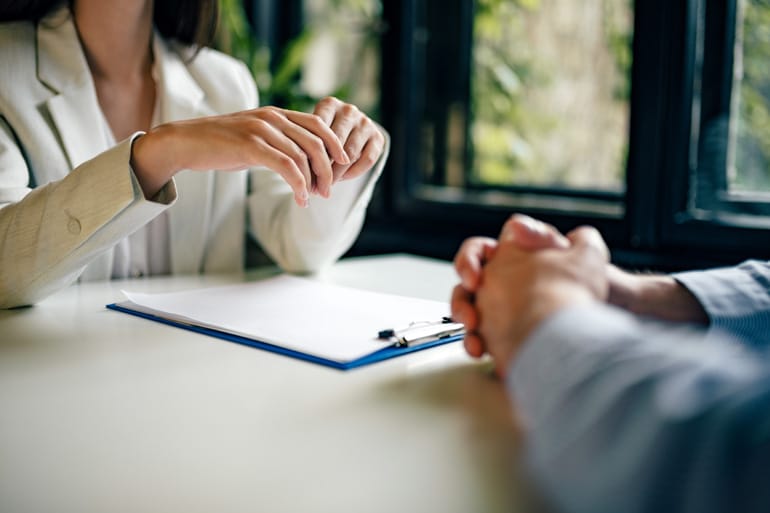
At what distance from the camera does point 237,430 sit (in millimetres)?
538

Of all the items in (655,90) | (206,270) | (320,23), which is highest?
(320,23)

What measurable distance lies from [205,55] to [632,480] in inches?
53.9

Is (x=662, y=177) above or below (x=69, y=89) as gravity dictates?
below

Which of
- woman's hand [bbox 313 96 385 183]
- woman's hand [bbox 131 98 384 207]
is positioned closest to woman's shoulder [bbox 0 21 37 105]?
woman's hand [bbox 131 98 384 207]

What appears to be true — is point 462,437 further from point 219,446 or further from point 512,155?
point 512,155

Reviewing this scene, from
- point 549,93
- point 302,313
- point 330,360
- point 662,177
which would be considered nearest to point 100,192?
point 302,313

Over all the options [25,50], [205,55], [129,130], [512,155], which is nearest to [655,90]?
[512,155]

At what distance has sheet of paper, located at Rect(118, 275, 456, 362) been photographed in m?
0.76

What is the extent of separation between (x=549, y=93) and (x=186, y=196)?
1.23 meters

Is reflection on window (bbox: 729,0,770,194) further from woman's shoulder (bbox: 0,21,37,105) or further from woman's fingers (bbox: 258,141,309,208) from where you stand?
woman's shoulder (bbox: 0,21,37,105)

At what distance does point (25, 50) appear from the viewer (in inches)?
49.8

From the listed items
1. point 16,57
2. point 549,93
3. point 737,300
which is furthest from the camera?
point 549,93

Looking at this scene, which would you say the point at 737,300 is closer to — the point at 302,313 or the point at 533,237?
the point at 533,237

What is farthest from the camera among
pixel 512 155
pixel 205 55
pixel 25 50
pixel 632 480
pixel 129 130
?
pixel 512 155
